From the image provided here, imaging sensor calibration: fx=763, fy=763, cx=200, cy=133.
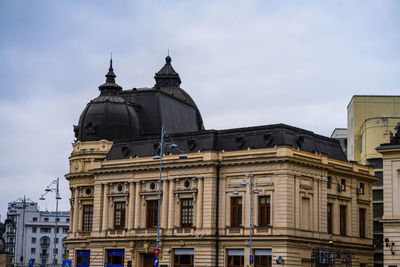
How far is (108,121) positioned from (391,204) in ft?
121

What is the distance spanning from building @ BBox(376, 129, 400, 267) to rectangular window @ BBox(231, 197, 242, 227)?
49.3 ft

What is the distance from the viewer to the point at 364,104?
10806cm

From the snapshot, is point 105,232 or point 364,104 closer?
point 105,232

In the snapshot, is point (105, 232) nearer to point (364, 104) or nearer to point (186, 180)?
point (186, 180)

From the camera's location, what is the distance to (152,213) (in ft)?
259

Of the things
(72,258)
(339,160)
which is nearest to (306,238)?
(339,160)

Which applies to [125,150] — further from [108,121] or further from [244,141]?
[244,141]

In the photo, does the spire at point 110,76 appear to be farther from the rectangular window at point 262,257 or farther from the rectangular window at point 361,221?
the rectangular window at point 361,221

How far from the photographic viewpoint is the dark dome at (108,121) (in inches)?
3474

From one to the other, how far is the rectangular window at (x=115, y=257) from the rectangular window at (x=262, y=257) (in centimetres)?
1615

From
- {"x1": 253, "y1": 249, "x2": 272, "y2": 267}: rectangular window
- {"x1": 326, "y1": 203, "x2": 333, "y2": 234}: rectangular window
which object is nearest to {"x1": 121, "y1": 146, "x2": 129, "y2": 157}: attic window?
{"x1": 253, "y1": 249, "x2": 272, "y2": 267}: rectangular window

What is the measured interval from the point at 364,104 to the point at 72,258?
47.0m

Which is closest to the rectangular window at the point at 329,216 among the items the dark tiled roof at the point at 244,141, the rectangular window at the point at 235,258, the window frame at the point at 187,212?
the dark tiled roof at the point at 244,141

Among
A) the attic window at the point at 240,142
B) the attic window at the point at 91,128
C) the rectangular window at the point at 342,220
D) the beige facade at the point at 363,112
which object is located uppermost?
the beige facade at the point at 363,112
